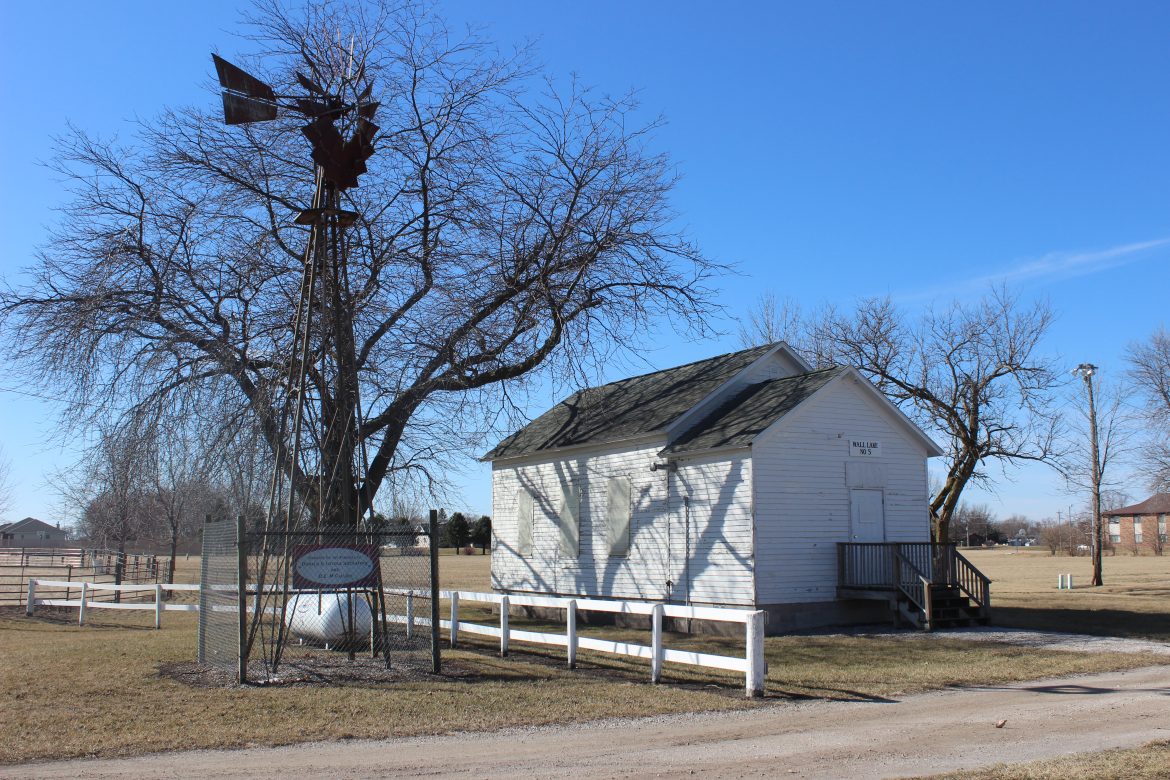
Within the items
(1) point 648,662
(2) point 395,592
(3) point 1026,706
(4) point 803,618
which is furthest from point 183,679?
(4) point 803,618

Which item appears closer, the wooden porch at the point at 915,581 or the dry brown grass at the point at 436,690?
the dry brown grass at the point at 436,690

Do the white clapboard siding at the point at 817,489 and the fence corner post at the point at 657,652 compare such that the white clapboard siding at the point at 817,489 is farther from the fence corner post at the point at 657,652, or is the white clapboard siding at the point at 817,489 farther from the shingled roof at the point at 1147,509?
the shingled roof at the point at 1147,509

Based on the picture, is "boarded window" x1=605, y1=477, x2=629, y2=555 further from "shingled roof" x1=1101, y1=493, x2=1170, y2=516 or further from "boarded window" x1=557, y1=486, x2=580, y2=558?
"shingled roof" x1=1101, y1=493, x2=1170, y2=516

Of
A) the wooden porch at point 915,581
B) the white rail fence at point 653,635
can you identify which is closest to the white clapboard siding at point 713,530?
the wooden porch at point 915,581

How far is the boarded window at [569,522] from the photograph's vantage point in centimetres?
2227

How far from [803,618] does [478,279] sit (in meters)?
9.49

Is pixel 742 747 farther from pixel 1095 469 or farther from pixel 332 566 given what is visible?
pixel 1095 469

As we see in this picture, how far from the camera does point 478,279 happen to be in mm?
19938

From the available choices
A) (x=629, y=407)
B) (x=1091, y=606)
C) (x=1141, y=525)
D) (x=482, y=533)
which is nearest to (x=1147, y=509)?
(x=1141, y=525)

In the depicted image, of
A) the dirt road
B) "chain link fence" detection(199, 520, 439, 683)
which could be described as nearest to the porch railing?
the dirt road

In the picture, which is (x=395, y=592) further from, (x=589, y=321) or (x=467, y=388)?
(x=589, y=321)

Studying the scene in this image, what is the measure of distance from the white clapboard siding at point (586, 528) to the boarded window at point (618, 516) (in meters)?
0.14

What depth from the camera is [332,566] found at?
12688mm

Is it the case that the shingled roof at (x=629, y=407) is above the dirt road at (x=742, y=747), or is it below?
above
